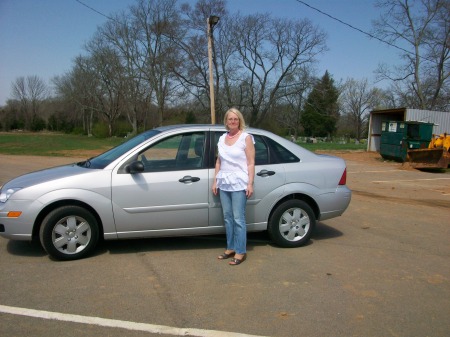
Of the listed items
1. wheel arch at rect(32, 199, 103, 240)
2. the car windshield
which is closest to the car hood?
the car windshield

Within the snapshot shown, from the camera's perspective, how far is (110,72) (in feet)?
201

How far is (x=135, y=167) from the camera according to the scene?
4523 millimetres

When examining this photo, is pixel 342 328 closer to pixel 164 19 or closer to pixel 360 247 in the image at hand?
pixel 360 247

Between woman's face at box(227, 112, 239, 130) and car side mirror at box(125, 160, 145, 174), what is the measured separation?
112 centimetres

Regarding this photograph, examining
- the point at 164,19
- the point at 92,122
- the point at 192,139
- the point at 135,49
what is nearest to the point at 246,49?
the point at 164,19

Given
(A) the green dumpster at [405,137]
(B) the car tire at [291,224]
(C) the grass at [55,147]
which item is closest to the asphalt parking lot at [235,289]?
(B) the car tire at [291,224]

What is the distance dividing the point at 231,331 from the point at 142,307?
88 cm

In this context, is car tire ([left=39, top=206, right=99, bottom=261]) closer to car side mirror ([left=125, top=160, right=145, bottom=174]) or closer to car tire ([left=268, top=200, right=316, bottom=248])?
car side mirror ([left=125, top=160, right=145, bottom=174])

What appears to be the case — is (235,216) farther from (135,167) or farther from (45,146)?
(45,146)

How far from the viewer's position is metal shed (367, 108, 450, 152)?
899 inches

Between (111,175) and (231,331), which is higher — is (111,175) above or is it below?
above

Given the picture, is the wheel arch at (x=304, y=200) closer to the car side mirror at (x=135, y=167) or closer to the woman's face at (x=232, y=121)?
the woman's face at (x=232, y=121)

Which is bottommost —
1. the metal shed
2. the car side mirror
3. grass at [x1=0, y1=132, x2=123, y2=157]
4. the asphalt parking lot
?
the asphalt parking lot

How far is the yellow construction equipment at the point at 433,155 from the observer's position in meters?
16.1
